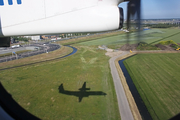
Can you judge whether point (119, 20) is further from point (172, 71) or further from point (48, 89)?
point (172, 71)

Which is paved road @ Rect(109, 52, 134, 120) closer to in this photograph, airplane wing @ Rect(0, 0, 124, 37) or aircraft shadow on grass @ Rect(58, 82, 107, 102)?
aircraft shadow on grass @ Rect(58, 82, 107, 102)

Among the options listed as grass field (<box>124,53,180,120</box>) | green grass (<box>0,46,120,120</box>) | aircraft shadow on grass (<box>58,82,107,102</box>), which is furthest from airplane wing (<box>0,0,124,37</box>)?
aircraft shadow on grass (<box>58,82,107,102</box>)

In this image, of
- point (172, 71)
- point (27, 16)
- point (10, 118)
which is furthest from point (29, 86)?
point (172, 71)

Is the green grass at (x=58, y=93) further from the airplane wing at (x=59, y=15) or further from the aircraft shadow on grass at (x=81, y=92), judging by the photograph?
the airplane wing at (x=59, y=15)

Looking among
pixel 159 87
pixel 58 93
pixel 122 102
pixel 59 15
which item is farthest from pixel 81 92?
pixel 59 15

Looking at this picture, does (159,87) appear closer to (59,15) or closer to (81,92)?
(81,92)
